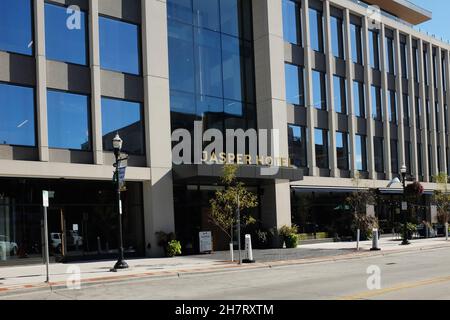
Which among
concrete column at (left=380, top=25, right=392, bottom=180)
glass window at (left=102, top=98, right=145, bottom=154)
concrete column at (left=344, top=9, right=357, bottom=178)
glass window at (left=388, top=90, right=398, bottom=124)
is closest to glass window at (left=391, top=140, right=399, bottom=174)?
concrete column at (left=380, top=25, right=392, bottom=180)

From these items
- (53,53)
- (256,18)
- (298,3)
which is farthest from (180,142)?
(298,3)

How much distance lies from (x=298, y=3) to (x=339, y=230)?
15.2 meters

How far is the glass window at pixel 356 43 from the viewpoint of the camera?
130ft

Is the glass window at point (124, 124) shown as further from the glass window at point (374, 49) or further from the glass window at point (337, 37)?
the glass window at point (374, 49)

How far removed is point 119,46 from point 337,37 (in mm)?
17938

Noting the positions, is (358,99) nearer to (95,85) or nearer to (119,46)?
(119,46)

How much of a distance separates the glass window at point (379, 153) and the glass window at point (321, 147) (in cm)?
571

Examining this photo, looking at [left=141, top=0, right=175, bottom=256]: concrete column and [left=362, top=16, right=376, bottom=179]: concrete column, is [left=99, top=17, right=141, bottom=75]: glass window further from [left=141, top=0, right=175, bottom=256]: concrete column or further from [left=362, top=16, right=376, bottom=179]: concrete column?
[left=362, top=16, right=376, bottom=179]: concrete column

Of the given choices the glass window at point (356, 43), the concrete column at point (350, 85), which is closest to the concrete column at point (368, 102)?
the glass window at point (356, 43)

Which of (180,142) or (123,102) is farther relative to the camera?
(180,142)

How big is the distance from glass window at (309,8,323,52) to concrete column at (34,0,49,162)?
739 inches

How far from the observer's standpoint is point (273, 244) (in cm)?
3056
